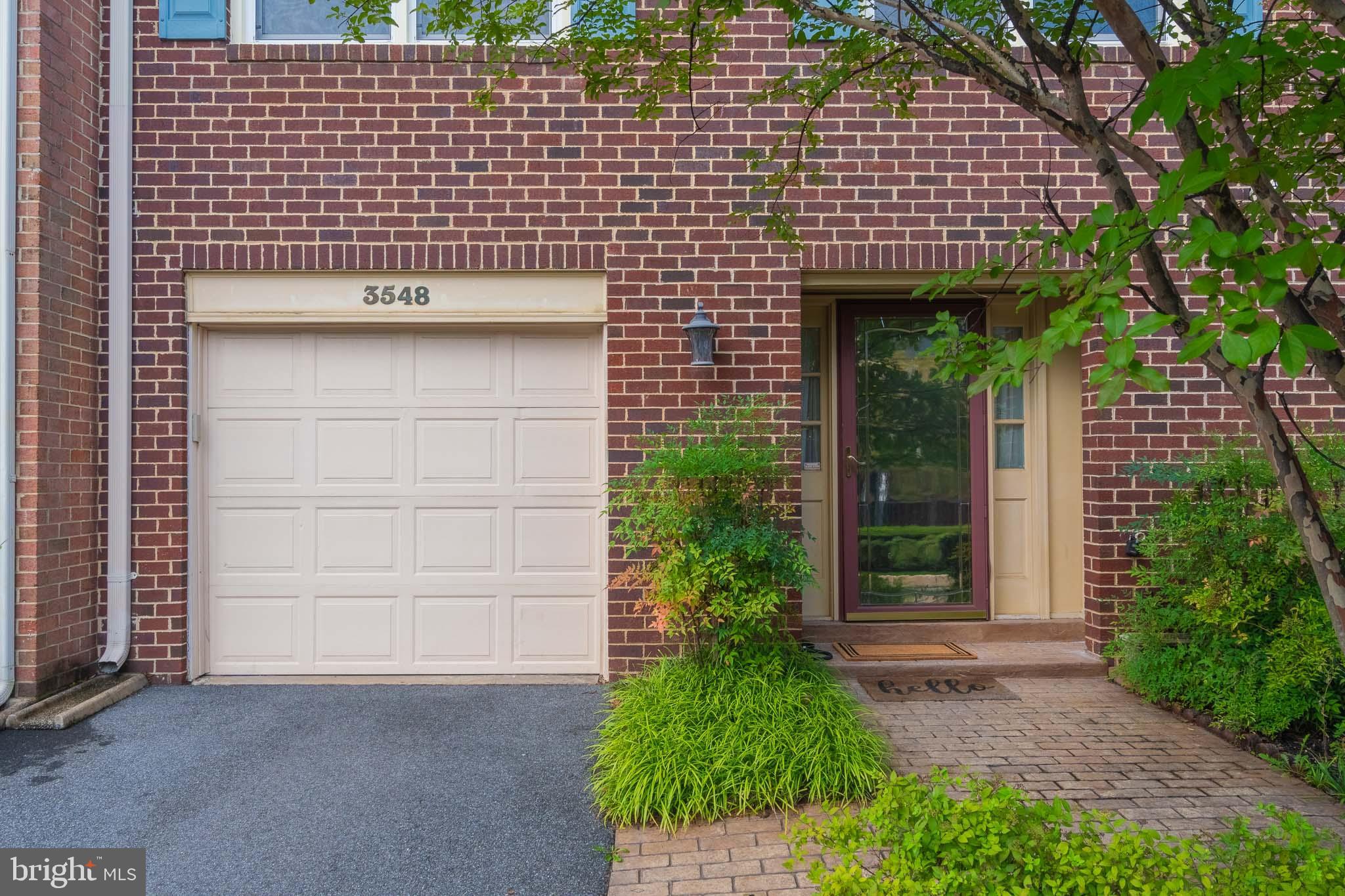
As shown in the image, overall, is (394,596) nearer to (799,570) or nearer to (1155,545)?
(799,570)

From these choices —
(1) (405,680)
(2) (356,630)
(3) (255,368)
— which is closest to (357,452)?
Result: (3) (255,368)

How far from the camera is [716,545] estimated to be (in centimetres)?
380

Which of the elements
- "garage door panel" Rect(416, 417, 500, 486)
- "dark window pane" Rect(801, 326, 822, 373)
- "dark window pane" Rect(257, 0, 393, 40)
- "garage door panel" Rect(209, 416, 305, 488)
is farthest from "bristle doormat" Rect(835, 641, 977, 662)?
"dark window pane" Rect(257, 0, 393, 40)

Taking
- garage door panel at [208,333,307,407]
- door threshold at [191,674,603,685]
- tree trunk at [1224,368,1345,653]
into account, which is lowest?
door threshold at [191,674,603,685]

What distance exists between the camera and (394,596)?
491 cm

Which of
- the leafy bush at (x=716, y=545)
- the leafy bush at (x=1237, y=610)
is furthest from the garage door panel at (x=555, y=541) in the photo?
the leafy bush at (x=1237, y=610)

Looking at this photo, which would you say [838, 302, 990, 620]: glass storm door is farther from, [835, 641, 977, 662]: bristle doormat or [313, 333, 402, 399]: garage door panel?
[313, 333, 402, 399]: garage door panel

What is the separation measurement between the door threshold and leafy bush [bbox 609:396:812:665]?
35.8 inches

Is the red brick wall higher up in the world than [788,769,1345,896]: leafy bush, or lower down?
higher up

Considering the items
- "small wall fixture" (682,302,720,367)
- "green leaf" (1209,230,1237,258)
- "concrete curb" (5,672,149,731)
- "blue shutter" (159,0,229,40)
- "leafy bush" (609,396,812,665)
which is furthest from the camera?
"blue shutter" (159,0,229,40)

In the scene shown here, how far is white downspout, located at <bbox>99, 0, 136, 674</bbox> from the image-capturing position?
461cm

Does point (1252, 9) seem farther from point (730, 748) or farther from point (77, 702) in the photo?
point (77, 702)

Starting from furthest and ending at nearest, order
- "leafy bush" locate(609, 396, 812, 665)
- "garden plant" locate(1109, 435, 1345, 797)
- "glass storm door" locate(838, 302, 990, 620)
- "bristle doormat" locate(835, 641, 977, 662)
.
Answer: "glass storm door" locate(838, 302, 990, 620) → "bristle doormat" locate(835, 641, 977, 662) → "leafy bush" locate(609, 396, 812, 665) → "garden plant" locate(1109, 435, 1345, 797)

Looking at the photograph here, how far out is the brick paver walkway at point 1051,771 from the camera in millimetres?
2729
